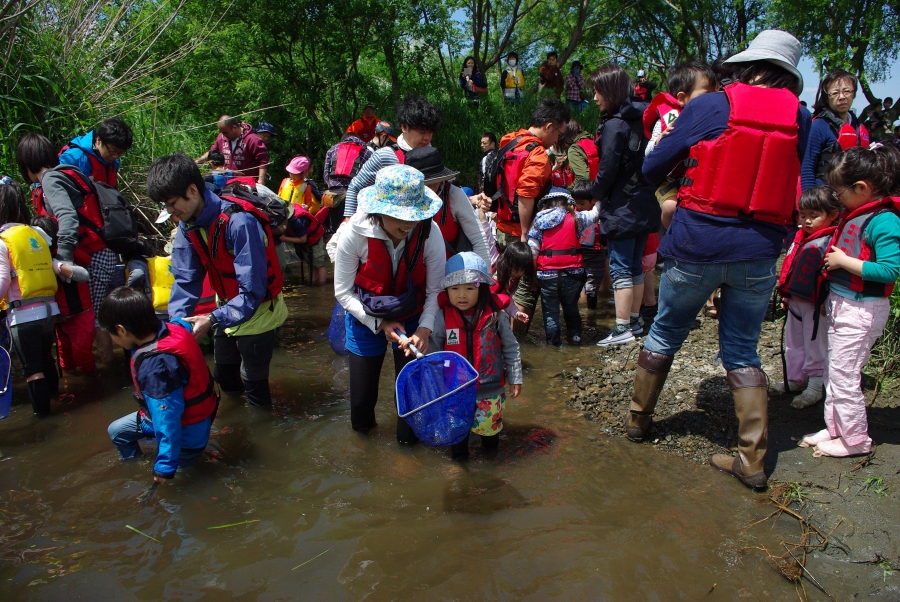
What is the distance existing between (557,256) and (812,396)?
244cm

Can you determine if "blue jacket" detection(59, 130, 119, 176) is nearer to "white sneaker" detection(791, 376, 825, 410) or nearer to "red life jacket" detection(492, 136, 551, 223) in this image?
"red life jacket" detection(492, 136, 551, 223)

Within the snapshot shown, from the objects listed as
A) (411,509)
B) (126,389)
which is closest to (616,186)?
(411,509)

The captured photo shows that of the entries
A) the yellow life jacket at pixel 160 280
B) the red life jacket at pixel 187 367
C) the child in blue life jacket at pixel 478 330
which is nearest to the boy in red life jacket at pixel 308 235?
the yellow life jacket at pixel 160 280

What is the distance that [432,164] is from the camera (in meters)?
3.97

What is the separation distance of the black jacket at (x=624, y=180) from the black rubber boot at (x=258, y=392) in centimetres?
317

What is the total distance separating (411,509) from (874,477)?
248 centimetres

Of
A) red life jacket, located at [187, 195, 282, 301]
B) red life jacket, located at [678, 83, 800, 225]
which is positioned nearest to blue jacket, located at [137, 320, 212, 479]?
red life jacket, located at [187, 195, 282, 301]

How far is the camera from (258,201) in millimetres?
4258

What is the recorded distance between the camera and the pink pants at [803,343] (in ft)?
13.3

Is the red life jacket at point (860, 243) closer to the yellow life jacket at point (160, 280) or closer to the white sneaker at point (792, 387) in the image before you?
the white sneaker at point (792, 387)

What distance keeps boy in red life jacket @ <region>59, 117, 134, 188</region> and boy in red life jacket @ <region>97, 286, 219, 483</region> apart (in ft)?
7.58

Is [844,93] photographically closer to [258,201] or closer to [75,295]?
[258,201]

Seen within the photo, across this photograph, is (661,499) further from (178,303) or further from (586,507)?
(178,303)

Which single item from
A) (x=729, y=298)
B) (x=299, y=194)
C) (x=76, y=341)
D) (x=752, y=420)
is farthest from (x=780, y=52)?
(x=299, y=194)
